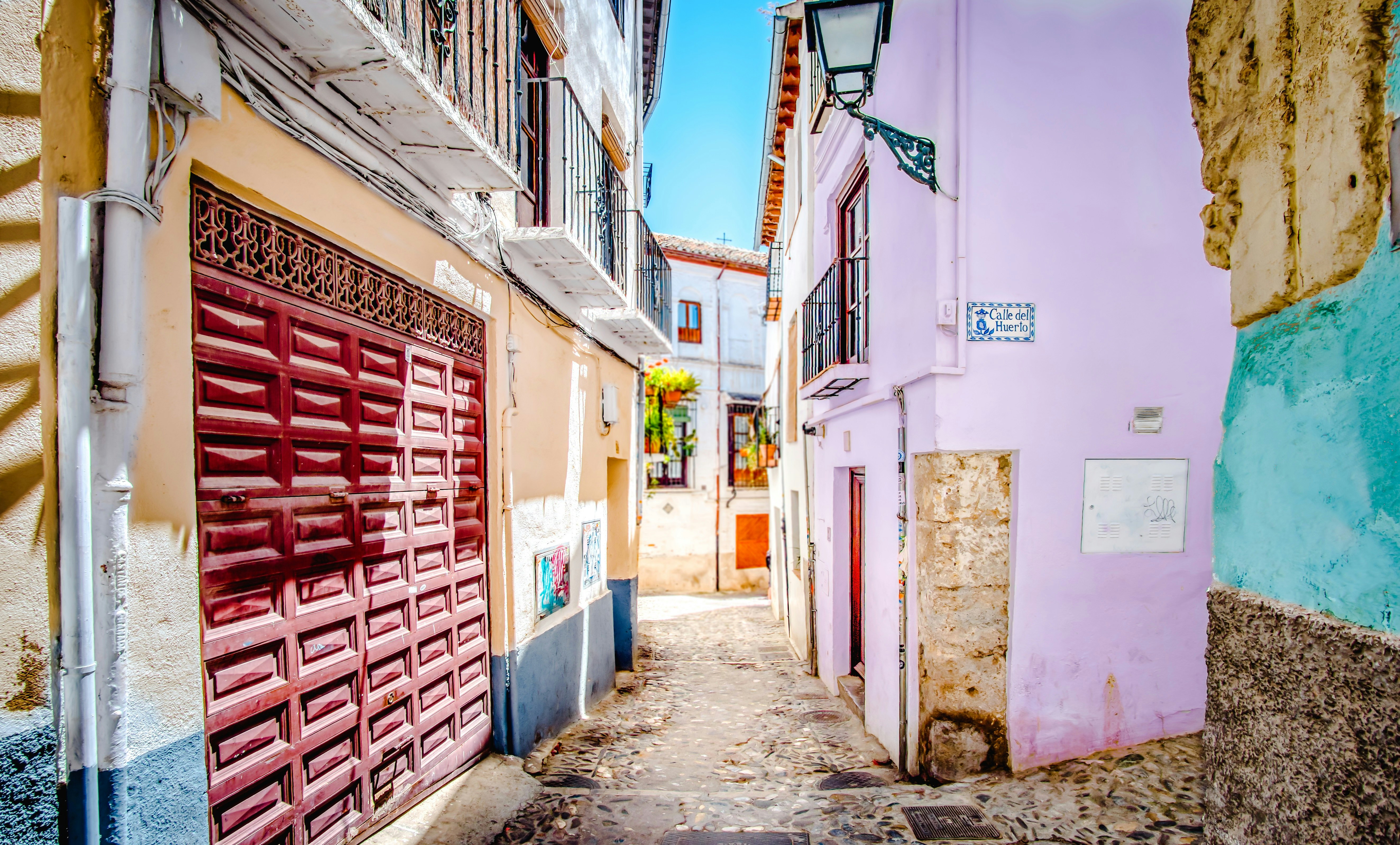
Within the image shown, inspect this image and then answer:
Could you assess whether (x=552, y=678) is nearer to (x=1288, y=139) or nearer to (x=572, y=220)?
(x=572, y=220)

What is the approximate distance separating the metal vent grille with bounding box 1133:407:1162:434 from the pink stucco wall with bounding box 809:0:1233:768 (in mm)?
51

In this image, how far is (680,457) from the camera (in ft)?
66.0

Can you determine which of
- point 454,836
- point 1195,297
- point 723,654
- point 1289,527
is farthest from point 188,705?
point 723,654

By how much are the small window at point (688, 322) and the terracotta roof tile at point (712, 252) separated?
1498 mm

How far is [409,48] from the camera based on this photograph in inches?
122

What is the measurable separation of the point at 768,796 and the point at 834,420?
3.93 meters

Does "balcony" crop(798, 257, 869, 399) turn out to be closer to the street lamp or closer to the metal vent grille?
the street lamp

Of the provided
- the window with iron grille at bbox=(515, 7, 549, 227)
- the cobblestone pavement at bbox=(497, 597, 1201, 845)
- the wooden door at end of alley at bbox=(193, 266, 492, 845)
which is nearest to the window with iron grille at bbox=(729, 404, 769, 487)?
the cobblestone pavement at bbox=(497, 597, 1201, 845)

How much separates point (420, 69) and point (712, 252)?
19270 millimetres

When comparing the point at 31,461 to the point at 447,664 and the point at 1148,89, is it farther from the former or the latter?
the point at 1148,89

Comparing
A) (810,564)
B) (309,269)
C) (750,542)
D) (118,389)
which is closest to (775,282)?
(810,564)

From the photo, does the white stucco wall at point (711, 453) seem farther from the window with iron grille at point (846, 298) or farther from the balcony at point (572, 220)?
the balcony at point (572, 220)

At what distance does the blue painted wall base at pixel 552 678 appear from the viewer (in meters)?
4.89

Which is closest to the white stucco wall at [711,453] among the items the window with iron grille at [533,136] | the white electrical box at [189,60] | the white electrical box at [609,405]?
the white electrical box at [609,405]
